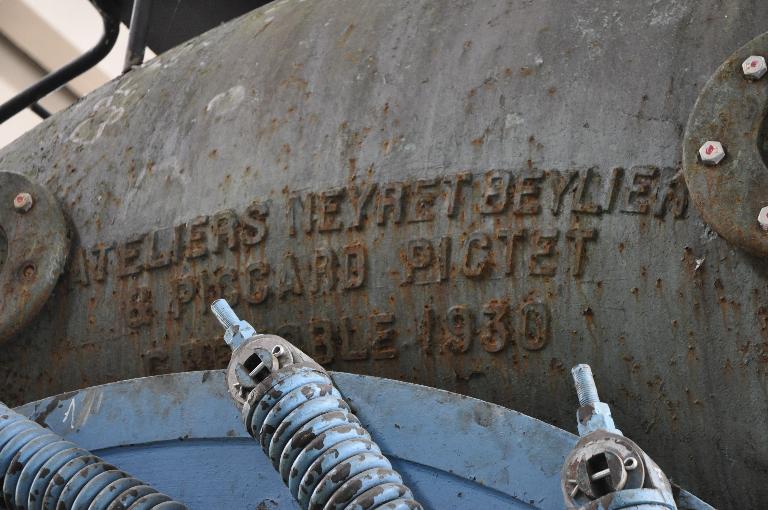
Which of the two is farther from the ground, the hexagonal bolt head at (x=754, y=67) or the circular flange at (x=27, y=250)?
the circular flange at (x=27, y=250)

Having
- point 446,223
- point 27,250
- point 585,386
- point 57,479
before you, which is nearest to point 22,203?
point 27,250

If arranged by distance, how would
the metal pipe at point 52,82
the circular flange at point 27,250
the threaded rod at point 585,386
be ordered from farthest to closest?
the metal pipe at point 52,82
the circular flange at point 27,250
the threaded rod at point 585,386

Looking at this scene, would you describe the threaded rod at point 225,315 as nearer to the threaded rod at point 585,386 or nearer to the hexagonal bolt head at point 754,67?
the threaded rod at point 585,386

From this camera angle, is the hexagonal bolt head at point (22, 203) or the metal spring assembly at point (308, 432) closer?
the metal spring assembly at point (308, 432)

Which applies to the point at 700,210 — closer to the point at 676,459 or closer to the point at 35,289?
the point at 676,459

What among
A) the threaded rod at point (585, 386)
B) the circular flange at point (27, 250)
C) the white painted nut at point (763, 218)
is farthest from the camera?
the circular flange at point (27, 250)

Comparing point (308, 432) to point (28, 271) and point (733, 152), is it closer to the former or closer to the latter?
point (733, 152)

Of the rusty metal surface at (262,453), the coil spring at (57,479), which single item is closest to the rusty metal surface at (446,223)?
the rusty metal surface at (262,453)

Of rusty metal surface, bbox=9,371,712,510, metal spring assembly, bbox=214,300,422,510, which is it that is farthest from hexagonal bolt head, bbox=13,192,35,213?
metal spring assembly, bbox=214,300,422,510

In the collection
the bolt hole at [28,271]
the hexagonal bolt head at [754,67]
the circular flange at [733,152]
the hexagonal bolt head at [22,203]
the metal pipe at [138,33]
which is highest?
the metal pipe at [138,33]

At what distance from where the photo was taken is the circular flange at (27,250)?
134cm

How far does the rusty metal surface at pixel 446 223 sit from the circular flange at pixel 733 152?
38 millimetres

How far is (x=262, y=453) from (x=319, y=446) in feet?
0.58

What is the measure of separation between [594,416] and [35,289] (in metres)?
0.81
